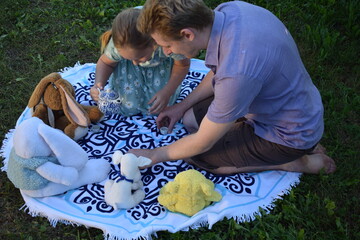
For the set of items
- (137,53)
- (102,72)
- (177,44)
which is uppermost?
(177,44)

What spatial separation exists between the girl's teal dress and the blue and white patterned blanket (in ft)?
0.60

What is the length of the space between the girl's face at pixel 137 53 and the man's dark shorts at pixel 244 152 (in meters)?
0.72

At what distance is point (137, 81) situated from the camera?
2.74 meters

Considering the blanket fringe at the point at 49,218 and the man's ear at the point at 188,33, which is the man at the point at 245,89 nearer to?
the man's ear at the point at 188,33

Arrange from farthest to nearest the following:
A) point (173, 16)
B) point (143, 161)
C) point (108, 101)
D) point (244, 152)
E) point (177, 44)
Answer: point (108, 101) < point (244, 152) < point (143, 161) < point (177, 44) < point (173, 16)

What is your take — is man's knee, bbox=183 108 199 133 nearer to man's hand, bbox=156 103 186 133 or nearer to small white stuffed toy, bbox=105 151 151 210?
man's hand, bbox=156 103 186 133

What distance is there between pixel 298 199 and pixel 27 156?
164 cm

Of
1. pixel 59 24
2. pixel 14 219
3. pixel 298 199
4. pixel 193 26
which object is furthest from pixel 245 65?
pixel 59 24

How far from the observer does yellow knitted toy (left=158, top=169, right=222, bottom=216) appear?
2121 mm

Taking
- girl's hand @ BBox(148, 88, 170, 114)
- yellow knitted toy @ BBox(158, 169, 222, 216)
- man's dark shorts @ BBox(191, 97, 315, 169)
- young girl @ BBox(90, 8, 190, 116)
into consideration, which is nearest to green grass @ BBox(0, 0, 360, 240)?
yellow knitted toy @ BBox(158, 169, 222, 216)

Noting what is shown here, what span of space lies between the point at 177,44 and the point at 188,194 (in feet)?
2.79

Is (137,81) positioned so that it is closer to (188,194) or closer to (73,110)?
(73,110)

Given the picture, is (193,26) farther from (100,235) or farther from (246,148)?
(100,235)

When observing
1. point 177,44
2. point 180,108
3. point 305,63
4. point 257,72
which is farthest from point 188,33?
point 305,63
